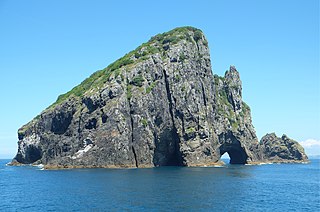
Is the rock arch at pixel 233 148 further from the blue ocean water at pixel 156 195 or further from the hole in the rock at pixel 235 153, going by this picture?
the blue ocean water at pixel 156 195

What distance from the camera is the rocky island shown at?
137 m

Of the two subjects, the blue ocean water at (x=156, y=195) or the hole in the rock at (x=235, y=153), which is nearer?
the blue ocean water at (x=156, y=195)

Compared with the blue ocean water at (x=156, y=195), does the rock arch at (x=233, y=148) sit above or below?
above

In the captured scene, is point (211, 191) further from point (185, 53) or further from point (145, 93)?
point (185, 53)

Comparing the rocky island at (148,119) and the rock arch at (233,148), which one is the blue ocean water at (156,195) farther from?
the rock arch at (233,148)

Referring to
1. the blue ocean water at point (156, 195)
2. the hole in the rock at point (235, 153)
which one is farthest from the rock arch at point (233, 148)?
the blue ocean water at point (156, 195)

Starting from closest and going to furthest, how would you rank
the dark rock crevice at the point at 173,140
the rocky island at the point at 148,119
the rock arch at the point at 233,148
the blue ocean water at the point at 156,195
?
the blue ocean water at the point at 156,195 → the rocky island at the point at 148,119 → the dark rock crevice at the point at 173,140 → the rock arch at the point at 233,148

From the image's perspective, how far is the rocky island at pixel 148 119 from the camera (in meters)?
137

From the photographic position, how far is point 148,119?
146 metres

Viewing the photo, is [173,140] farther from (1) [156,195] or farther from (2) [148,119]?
(1) [156,195]

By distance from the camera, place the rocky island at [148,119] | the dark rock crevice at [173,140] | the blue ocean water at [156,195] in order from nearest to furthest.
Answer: the blue ocean water at [156,195] < the rocky island at [148,119] < the dark rock crevice at [173,140]

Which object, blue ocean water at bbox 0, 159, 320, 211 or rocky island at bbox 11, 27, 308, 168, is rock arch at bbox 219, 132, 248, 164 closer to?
rocky island at bbox 11, 27, 308, 168

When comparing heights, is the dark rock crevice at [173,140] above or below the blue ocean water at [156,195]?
above

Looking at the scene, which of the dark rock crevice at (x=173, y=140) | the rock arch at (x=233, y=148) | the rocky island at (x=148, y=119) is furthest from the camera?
the rock arch at (x=233, y=148)
